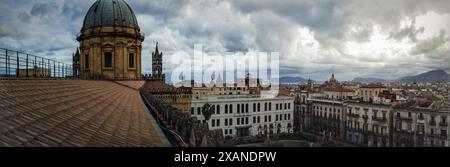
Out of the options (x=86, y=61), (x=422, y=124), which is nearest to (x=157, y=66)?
(x=86, y=61)

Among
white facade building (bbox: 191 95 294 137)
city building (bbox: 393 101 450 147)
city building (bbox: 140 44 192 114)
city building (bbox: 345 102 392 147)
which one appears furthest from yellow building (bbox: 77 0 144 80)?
city building (bbox: 345 102 392 147)

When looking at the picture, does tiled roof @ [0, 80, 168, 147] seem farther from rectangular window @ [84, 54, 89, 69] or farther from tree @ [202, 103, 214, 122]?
tree @ [202, 103, 214, 122]

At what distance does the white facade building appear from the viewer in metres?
34.1

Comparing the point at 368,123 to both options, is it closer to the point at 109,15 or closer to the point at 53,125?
the point at 109,15

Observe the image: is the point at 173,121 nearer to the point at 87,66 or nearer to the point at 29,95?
the point at 29,95

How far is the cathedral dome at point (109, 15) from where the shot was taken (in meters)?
23.2

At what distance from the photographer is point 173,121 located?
22.9 ft

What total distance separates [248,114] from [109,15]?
19136 mm

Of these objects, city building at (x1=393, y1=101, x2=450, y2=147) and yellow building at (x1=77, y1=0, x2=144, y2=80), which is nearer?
city building at (x1=393, y1=101, x2=450, y2=147)

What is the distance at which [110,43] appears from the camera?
2281 cm

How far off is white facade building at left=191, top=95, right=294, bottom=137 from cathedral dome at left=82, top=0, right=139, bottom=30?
38.8ft

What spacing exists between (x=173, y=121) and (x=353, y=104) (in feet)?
94.8
